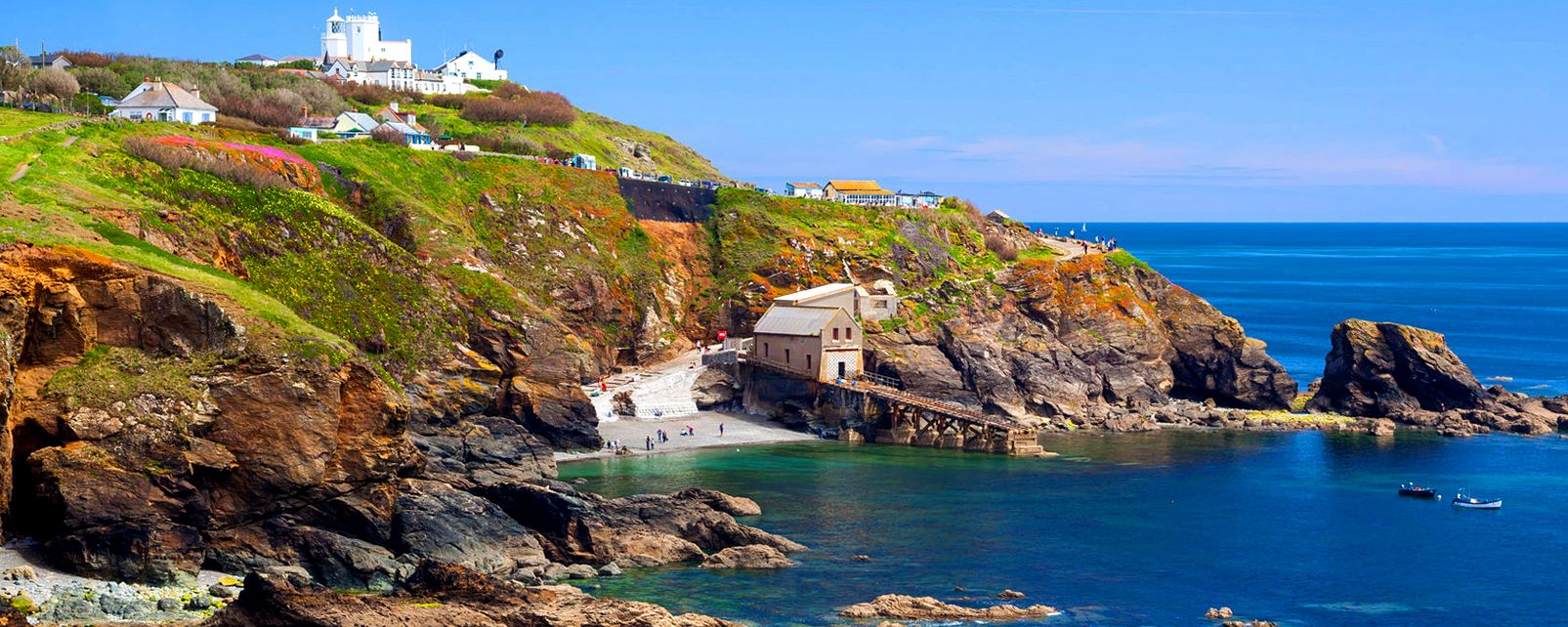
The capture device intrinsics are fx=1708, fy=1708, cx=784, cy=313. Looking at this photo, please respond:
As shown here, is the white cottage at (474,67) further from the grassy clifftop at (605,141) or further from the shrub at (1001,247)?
the shrub at (1001,247)

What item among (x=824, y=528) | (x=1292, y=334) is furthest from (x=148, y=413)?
(x=1292, y=334)

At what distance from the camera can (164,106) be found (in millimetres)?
112062

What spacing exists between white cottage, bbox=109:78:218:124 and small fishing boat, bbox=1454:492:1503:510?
79309 millimetres

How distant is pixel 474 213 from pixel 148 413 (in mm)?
51641

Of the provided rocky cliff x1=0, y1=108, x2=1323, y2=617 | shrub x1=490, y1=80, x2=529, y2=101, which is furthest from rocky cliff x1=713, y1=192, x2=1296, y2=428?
shrub x1=490, y1=80, x2=529, y2=101

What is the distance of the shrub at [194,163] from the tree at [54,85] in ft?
95.9

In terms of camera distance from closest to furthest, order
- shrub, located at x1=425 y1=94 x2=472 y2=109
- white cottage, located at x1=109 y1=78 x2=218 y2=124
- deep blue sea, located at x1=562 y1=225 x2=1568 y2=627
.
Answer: deep blue sea, located at x1=562 y1=225 x2=1568 y2=627, white cottage, located at x1=109 y1=78 x2=218 y2=124, shrub, located at x1=425 y1=94 x2=472 y2=109

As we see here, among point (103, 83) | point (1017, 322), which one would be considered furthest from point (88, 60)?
point (1017, 322)

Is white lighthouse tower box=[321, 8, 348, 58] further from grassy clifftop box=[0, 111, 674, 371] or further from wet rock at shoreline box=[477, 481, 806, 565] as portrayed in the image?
wet rock at shoreline box=[477, 481, 806, 565]

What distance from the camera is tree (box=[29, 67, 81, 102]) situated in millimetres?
120250

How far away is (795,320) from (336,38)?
8835cm

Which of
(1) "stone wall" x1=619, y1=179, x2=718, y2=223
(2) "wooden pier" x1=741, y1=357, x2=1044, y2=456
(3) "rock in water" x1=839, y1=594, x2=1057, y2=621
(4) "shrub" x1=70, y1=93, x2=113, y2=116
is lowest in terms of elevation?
(3) "rock in water" x1=839, y1=594, x2=1057, y2=621

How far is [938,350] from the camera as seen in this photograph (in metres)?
109

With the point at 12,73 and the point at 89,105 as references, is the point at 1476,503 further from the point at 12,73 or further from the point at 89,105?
the point at 12,73
